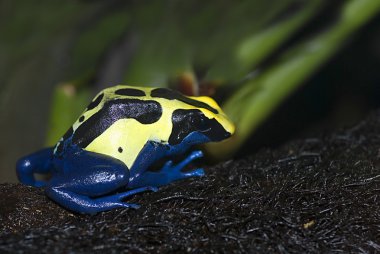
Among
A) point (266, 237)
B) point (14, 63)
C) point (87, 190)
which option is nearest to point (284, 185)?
point (266, 237)

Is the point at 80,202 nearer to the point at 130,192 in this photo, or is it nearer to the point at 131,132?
the point at 130,192

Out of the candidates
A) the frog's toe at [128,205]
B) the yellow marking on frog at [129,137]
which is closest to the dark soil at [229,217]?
the frog's toe at [128,205]

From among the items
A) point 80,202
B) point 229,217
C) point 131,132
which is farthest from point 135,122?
point 229,217

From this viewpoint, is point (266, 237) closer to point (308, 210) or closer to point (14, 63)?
point (308, 210)

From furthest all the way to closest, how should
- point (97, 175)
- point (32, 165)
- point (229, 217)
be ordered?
point (32, 165) < point (97, 175) < point (229, 217)

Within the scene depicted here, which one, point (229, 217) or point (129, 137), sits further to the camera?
point (129, 137)

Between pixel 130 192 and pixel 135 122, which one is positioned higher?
pixel 135 122
